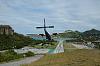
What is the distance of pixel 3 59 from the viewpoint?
55281mm

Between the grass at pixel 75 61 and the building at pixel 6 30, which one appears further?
the building at pixel 6 30

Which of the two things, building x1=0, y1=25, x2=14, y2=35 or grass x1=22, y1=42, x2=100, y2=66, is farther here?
building x1=0, y1=25, x2=14, y2=35

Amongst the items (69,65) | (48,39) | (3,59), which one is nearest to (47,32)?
(48,39)

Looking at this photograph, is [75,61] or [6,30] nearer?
[75,61]

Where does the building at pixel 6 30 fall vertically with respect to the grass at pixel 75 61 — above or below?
above

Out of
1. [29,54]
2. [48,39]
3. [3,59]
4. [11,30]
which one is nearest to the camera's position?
[3,59]

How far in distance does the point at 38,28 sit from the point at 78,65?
415 feet

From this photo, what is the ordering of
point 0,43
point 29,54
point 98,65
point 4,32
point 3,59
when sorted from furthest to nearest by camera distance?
point 4,32, point 0,43, point 29,54, point 3,59, point 98,65

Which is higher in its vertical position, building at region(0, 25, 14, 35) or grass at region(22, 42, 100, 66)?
building at region(0, 25, 14, 35)

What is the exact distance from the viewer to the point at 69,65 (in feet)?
103

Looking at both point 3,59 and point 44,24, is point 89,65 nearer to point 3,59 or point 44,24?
point 3,59

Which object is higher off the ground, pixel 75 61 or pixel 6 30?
pixel 6 30

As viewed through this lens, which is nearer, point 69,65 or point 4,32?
point 69,65

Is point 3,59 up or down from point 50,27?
down
